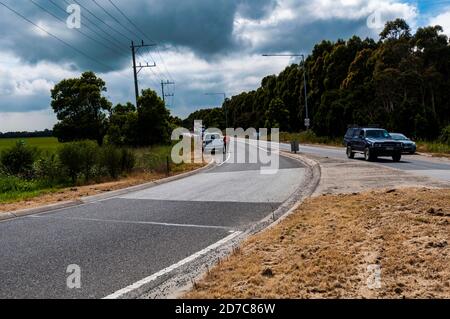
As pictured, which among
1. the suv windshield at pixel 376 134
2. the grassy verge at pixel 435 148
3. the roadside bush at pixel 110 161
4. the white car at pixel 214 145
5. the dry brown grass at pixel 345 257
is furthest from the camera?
the white car at pixel 214 145

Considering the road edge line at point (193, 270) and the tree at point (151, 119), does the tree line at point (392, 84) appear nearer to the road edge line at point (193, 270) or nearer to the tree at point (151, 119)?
the tree at point (151, 119)

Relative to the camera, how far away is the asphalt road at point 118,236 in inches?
239

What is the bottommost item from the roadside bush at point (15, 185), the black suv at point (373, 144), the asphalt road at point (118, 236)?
the roadside bush at point (15, 185)

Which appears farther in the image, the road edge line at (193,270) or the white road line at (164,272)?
the white road line at (164,272)

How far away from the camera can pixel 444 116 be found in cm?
4859

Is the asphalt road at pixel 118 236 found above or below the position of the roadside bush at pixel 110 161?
below

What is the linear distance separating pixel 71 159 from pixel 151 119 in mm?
21101

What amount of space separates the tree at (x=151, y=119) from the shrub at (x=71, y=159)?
20.5 metres

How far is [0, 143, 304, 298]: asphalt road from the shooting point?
19.9ft

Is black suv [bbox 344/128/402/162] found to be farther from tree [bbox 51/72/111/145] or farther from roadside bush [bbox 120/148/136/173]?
tree [bbox 51/72/111/145]

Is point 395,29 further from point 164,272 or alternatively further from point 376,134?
point 164,272

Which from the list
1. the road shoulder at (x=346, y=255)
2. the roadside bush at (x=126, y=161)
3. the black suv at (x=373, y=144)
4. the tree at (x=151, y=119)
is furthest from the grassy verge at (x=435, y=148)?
the road shoulder at (x=346, y=255)
